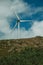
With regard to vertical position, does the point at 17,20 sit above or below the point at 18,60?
above

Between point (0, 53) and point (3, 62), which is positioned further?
point (0, 53)

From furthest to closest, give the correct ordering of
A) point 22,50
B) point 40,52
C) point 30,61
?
point 22,50 < point 40,52 < point 30,61

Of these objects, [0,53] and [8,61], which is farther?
[0,53]

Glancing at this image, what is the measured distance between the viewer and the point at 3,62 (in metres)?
144

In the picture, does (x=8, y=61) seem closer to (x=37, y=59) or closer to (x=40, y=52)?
(x=37, y=59)

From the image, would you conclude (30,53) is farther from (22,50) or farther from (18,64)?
(18,64)

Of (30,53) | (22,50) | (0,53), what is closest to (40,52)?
(30,53)

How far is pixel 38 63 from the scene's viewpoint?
13400 centimetres

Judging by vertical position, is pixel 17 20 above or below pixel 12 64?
above

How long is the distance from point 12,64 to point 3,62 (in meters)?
8.61

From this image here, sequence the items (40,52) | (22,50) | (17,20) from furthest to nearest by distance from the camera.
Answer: (22,50) < (40,52) < (17,20)

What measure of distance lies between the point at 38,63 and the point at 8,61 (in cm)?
1845

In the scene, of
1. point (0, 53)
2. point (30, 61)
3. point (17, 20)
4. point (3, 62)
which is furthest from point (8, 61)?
point (0, 53)

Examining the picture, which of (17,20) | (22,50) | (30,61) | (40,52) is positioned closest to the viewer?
(17,20)
